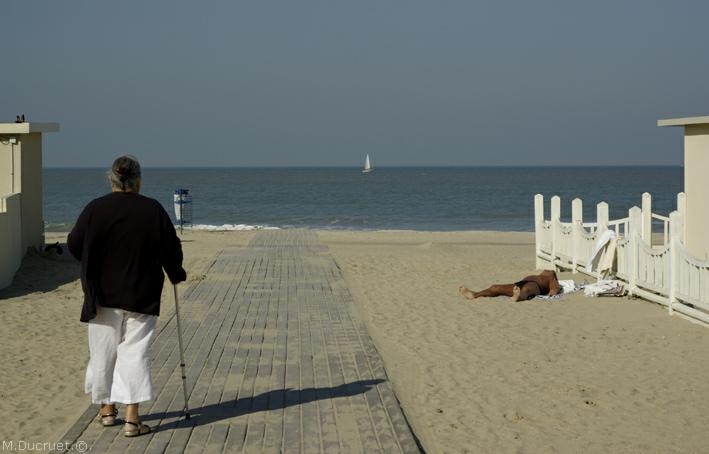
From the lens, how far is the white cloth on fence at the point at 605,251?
14766 millimetres

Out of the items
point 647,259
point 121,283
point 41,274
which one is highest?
point 121,283

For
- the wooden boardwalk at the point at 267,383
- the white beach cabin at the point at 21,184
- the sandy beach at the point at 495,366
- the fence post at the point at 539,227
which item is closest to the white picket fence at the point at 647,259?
the sandy beach at the point at 495,366

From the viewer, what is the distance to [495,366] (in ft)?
30.3

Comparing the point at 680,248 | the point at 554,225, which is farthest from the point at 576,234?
the point at 680,248

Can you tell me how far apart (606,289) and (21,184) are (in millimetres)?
11243

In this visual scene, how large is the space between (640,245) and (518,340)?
3.82 meters

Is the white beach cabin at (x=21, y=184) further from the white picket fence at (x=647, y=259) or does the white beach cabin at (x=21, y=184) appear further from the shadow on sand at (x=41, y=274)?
the white picket fence at (x=647, y=259)

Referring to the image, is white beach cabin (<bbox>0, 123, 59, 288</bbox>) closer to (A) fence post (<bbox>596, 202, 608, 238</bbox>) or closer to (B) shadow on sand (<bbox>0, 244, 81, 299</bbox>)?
(B) shadow on sand (<bbox>0, 244, 81, 299</bbox>)

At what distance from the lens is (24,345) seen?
10406 mm

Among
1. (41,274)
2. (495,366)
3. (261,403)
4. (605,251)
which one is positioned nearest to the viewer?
(261,403)

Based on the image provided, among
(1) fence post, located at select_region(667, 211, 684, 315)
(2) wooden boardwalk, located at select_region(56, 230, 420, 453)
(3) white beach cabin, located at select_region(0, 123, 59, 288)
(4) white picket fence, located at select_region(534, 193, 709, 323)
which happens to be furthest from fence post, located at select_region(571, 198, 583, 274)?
(3) white beach cabin, located at select_region(0, 123, 59, 288)

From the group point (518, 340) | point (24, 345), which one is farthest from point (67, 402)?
point (518, 340)

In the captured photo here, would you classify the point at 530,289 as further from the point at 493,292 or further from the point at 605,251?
the point at 605,251

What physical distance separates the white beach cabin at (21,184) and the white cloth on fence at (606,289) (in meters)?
9.49
